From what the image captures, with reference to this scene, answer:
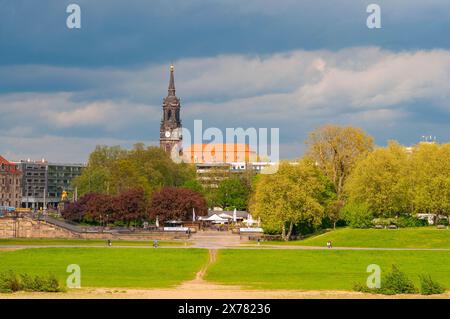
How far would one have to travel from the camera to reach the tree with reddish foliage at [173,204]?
461ft

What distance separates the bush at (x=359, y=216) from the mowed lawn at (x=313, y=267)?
2460cm

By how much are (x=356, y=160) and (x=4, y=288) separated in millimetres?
83224

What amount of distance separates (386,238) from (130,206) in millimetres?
52756

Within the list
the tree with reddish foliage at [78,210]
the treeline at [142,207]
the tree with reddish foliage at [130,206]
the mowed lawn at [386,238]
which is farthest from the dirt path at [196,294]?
the tree with reddish foliage at [78,210]

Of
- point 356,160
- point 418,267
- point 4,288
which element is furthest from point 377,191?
point 4,288

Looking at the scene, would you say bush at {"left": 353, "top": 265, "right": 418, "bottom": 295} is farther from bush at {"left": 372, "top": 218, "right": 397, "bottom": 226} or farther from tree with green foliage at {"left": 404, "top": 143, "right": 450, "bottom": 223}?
bush at {"left": 372, "top": 218, "right": 397, "bottom": 226}

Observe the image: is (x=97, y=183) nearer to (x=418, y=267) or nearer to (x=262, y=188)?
(x=262, y=188)

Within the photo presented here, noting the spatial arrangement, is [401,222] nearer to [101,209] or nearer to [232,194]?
[101,209]

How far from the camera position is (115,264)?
7525 centimetres

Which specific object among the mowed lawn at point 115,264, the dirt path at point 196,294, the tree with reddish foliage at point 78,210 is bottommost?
the dirt path at point 196,294

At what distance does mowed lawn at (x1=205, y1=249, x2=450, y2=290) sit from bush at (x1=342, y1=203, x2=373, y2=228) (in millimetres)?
24604

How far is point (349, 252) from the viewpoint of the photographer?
8775 cm

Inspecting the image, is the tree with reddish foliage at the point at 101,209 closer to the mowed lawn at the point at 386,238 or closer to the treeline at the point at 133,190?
the treeline at the point at 133,190

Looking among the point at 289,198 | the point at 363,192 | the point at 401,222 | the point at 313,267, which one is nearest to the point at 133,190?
the point at 289,198
